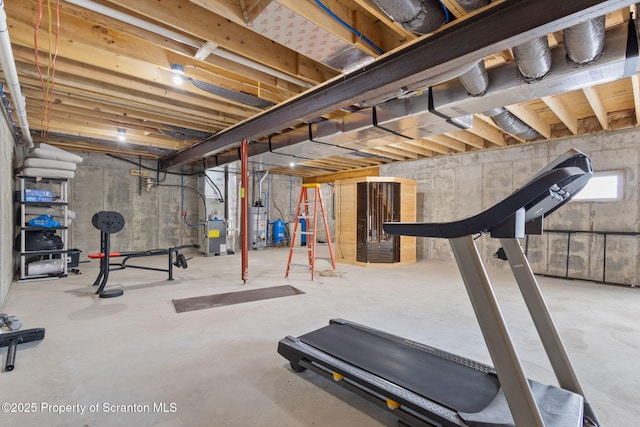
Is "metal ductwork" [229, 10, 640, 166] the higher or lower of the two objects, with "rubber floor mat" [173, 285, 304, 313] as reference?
higher

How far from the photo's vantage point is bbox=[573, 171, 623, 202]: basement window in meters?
4.82

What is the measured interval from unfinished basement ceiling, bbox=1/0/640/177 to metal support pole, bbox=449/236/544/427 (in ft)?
5.09

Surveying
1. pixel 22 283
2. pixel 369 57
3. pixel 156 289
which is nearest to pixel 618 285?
pixel 369 57

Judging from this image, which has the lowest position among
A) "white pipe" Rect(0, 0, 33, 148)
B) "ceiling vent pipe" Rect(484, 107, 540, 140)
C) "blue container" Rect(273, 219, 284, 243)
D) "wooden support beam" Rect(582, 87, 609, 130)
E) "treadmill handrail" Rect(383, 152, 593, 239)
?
"blue container" Rect(273, 219, 284, 243)

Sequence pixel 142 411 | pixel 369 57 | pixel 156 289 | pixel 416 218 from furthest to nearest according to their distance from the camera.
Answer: pixel 416 218
pixel 156 289
pixel 369 57
pixel 142 411

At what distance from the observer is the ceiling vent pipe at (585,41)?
1.96m

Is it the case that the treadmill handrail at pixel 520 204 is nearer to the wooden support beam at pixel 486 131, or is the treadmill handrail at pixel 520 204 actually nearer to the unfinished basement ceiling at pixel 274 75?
the unfinished basement ceiling at pixel 274 75

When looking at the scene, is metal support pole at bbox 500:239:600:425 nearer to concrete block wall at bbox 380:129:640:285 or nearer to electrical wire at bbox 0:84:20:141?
Answer: concrete block wall at bbox 380:129:640:285

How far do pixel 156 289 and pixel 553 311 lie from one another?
16.5 feet

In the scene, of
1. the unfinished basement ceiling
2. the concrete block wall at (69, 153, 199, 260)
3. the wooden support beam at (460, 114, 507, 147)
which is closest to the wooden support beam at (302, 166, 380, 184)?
the wooden support beam at (460, 114, 507, 147)

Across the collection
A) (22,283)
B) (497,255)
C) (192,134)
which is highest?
(192,134)

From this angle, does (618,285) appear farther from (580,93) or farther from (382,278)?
(382,278)

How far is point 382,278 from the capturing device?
16.7 ft

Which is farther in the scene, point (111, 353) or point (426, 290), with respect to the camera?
point (426, 290)
